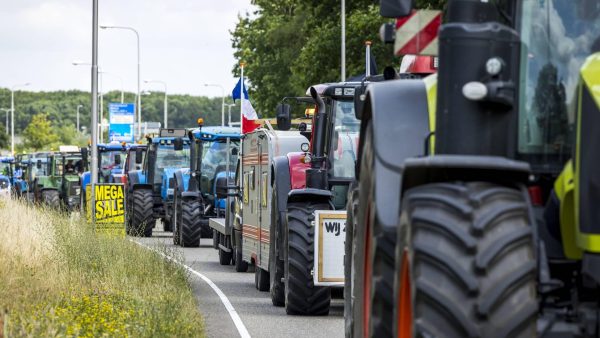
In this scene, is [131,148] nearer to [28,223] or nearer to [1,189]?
[1,189]

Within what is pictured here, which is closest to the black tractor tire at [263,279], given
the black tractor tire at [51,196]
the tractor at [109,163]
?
the tractor at [109,163]

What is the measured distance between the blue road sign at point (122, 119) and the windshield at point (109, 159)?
45.4 metres

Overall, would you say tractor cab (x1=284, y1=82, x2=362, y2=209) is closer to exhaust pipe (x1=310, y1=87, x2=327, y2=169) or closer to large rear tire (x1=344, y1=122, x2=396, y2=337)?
exhaust pipe (x1=310, y1=87, x2=327, y2=169)

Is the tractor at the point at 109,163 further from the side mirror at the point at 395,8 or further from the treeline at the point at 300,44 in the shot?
the side mirror at the point at 395,8

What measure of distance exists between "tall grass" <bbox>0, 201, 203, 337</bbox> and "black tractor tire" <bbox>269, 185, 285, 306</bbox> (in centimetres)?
109

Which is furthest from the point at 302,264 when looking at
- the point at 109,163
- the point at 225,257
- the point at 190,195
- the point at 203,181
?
the point at 109,163

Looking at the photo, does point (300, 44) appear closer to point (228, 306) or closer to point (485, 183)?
point (228, 306)

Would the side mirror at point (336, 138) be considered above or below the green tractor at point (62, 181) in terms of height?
above

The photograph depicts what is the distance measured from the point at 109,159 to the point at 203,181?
61.9 feet

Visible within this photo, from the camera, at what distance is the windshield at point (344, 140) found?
727 inches

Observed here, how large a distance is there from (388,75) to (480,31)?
7554 mm

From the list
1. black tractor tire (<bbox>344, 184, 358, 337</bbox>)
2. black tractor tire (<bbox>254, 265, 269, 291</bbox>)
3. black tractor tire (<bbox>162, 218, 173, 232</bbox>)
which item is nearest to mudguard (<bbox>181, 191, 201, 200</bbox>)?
black tractor tire (<bbox>162, 218, 173, 232</bbox>)

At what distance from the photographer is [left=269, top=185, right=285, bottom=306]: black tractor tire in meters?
19.0

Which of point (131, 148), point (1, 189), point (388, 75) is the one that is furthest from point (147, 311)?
point (1, 189)
